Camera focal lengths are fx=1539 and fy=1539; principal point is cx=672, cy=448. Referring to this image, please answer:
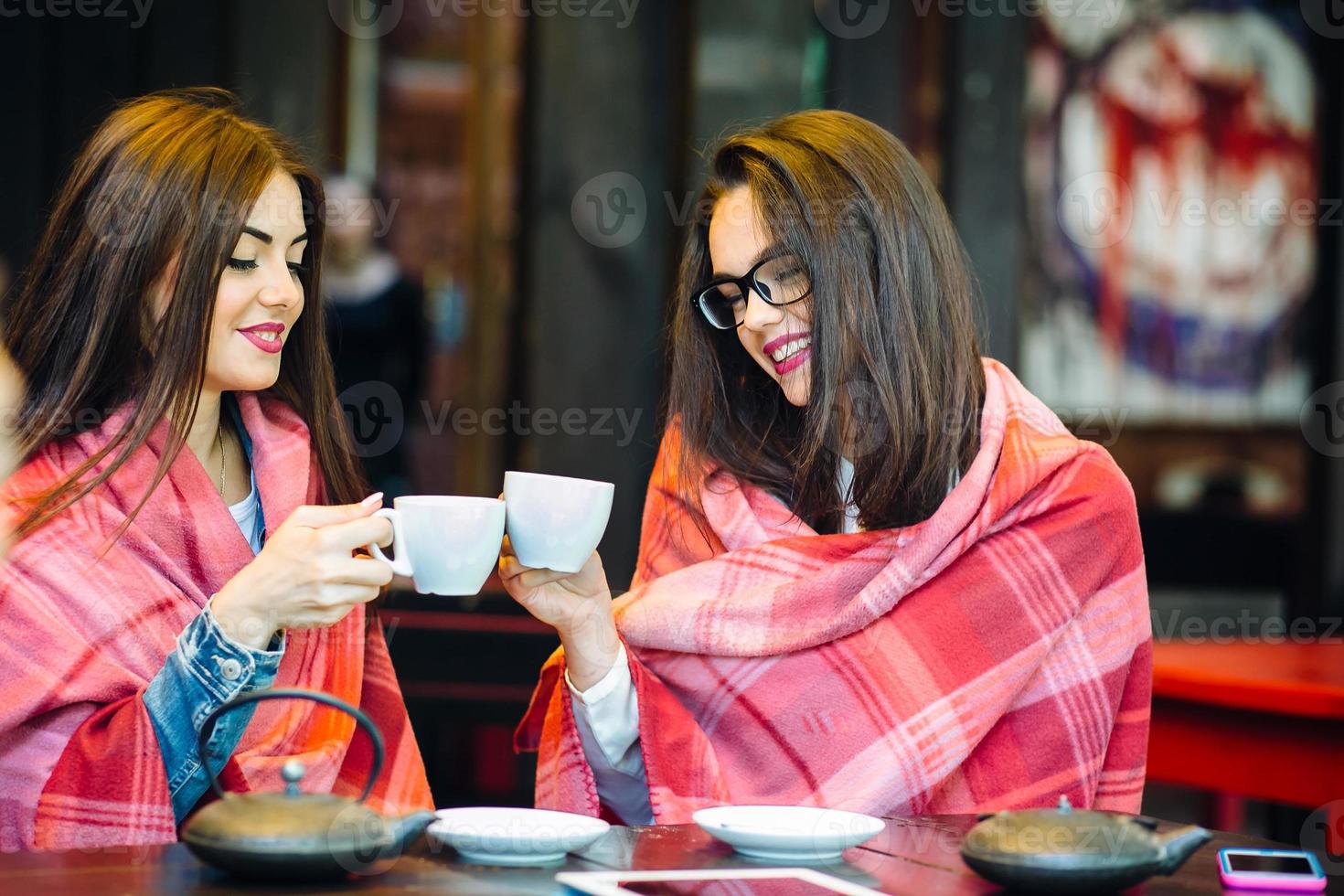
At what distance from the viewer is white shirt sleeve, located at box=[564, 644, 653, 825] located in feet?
6.44

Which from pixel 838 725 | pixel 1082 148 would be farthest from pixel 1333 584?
pixel 838 725

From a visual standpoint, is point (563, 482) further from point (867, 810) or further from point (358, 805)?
point (867, 810)

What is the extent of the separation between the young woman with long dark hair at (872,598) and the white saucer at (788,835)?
49 centimetres

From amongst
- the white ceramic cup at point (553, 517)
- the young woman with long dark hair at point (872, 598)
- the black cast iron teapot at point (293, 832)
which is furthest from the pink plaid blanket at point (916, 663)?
the black cast iron teapot at point (293, 832)

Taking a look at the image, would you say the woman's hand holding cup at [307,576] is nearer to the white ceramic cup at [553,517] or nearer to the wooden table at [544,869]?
the white ceramic cup at [553,517]

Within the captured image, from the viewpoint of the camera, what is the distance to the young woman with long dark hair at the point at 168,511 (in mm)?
1698

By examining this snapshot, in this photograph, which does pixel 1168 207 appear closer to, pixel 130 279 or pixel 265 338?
pixel 265 338

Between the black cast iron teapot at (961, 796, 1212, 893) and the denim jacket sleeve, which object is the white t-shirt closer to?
the denim jacket sleeve

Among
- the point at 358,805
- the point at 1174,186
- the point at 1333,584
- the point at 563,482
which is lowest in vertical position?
the point at 1333,584

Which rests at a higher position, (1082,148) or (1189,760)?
(1082,148)

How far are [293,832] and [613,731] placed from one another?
811 mm

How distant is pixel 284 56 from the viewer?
17.7ft

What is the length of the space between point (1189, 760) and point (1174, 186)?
515cm

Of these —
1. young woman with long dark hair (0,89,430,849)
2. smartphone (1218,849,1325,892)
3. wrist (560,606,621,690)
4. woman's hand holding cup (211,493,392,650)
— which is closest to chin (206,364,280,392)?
young woman with long dark hair (0,89,430,849)
